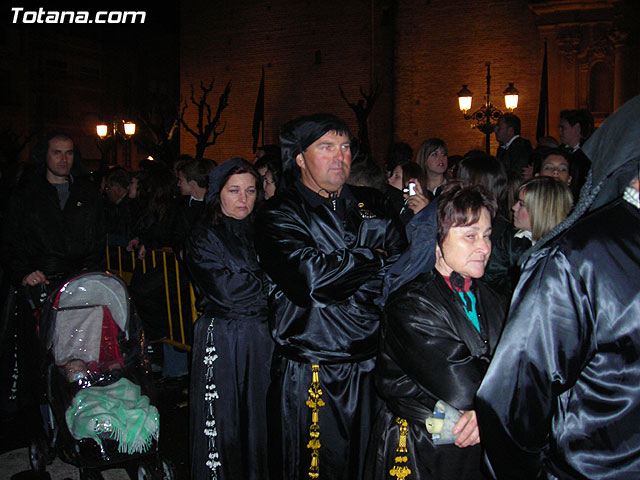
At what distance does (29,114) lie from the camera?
39500mm

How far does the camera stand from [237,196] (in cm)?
429

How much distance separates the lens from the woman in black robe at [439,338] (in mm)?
2389

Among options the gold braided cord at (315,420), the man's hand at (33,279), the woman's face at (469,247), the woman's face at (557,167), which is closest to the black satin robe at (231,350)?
the gold braided cord at (315,420)

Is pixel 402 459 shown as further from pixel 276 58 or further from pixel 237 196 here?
pixel 276 58

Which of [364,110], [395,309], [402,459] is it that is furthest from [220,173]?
[364,110]

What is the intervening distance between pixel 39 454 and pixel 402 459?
3024mm

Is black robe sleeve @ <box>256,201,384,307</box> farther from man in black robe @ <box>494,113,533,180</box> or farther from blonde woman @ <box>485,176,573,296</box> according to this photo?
man in black robe @ <box>494,113,533,180</box>

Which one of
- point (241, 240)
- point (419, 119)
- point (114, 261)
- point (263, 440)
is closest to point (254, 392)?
point (263, 440)

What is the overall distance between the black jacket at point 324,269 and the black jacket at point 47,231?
293 centimetres

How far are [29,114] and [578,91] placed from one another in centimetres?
3359

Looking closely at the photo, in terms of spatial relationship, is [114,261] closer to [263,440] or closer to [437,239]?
[263,440]

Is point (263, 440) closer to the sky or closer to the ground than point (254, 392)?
closer to the ground

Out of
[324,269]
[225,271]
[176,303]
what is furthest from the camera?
[176,303]

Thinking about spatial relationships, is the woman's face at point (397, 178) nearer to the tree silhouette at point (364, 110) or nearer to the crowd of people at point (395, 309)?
the crowd of people at point (395, 309)
